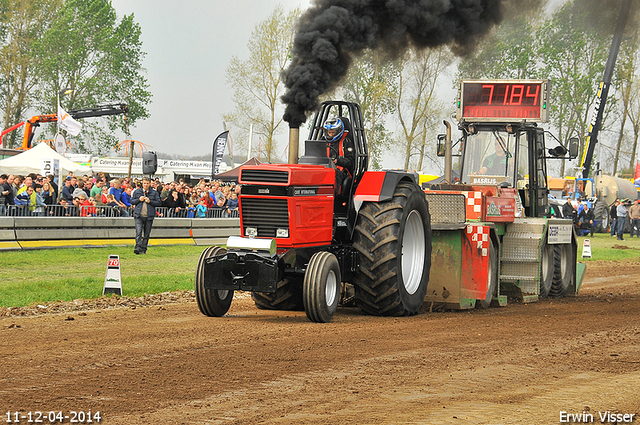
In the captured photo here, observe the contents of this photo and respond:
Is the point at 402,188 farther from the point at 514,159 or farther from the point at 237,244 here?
the point at 514,159

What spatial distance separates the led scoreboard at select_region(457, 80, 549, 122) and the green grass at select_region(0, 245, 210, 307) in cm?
589

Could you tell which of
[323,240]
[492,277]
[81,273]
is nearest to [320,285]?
[323,240]

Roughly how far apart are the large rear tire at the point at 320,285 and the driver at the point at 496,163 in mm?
5990

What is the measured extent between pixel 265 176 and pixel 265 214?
43cm

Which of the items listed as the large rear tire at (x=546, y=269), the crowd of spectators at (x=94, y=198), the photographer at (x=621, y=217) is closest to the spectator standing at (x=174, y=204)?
the crowd of spectators at (x=94, y=198)

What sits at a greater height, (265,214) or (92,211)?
(265,214)

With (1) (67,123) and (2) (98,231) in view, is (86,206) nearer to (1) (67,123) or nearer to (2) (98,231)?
(2) (98,231)

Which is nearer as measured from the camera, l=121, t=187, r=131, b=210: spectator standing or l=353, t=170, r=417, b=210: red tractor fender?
l=353, t=170, r=417, b=210: red tractor fender

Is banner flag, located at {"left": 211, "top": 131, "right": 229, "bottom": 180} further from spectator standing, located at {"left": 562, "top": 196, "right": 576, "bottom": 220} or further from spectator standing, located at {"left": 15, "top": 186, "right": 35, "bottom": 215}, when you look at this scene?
spectator standing, located at {"left": 562, "top": 196, "right": 576, "bottom": 220}

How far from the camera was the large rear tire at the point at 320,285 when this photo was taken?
26.1 ft

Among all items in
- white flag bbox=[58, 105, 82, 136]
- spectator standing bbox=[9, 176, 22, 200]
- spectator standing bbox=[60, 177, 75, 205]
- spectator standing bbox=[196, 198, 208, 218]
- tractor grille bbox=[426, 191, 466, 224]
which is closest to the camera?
tractor grille bbox=[426, 191, 466, 224]

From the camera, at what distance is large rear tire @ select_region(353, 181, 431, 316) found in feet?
28.3

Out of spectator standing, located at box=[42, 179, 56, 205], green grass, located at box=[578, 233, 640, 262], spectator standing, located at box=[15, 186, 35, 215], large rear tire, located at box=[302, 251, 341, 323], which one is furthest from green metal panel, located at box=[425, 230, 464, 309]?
green grass, located at box=[578, 233, 640, 262]

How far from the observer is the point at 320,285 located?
797 cm
